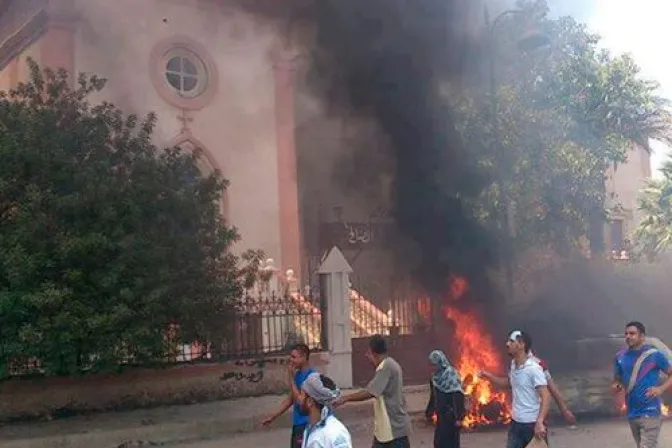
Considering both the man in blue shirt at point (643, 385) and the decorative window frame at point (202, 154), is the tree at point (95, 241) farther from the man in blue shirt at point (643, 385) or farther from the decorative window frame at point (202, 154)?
the decorative window frame at point (202, 154)

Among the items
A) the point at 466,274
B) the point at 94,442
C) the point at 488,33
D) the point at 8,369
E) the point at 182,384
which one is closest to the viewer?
the point at 94,442

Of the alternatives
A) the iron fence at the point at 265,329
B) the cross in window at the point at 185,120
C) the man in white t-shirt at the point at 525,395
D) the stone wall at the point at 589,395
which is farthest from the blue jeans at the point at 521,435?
the cross in window at the point at 185,120

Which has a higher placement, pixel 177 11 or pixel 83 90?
pixel 177 11

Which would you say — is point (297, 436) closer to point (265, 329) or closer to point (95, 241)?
point (95, 241)

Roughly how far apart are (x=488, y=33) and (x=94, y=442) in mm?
9788

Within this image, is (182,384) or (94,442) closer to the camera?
(94,442)

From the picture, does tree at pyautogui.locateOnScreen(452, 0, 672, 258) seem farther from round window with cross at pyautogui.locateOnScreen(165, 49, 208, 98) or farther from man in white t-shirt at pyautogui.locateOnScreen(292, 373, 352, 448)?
man in white t-shirt at pyautogui.locateOnScreen(292, 373, 352, 448)

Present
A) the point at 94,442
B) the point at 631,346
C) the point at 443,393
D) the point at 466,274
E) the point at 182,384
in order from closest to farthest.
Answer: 1. the point at 631,346
2. the point at 443,393
3. the point at 94,442
4. the point at 182,384
5. the point at 466,274

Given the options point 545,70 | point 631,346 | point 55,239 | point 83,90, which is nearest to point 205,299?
point 55,239

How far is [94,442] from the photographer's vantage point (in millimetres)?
7945

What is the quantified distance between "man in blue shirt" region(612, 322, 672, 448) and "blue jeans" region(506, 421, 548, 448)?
0.87 m

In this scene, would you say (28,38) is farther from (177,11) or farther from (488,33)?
(488,33)

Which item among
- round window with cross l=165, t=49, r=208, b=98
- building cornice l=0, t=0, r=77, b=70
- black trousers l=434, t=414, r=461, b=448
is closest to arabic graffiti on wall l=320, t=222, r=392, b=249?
round window with cross l=165, t=49, r=208, b=98

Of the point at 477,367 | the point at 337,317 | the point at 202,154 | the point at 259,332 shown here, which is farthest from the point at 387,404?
the point at 202,154
